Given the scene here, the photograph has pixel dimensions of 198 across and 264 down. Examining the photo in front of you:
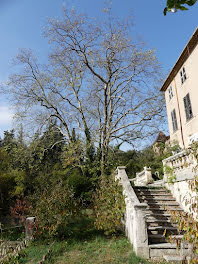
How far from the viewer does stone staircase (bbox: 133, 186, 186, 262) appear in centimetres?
579

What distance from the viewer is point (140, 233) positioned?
229 inches

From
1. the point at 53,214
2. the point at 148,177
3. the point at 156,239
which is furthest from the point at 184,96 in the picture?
the point at 53,214

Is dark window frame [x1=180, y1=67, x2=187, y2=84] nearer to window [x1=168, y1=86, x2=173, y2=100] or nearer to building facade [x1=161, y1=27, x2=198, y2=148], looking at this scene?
building facade [x1=161, y1=27, x2=198, y2=148]

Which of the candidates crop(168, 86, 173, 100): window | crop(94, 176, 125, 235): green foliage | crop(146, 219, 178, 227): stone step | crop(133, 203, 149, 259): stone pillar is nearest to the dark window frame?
crop(168, 86, 173, 100): window

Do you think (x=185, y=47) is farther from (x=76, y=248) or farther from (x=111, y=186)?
(x=76, y=248)

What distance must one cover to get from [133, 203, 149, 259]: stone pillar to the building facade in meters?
6.54

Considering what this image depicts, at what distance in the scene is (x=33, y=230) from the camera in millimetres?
8008

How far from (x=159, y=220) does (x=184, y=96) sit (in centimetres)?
983

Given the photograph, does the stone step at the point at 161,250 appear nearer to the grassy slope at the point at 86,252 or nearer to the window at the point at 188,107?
the grassy slope at the point at 86,252

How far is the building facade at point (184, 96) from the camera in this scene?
12625 mm

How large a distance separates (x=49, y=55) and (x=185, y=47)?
9863 mm

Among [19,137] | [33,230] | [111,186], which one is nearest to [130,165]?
[19,137]

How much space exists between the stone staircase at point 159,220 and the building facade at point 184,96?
12.5 ft

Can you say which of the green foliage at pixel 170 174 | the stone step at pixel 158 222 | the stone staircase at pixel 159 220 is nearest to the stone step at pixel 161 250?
the stone staircase at pixel 159 220
